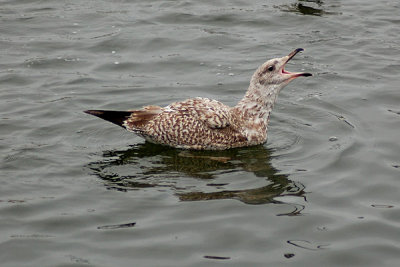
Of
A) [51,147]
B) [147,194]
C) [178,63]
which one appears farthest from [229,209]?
[178,63]

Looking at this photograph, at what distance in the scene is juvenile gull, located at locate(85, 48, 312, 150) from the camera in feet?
32.6

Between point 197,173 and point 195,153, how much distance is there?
0.76m

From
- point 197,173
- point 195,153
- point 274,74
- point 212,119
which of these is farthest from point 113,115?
point 274,74

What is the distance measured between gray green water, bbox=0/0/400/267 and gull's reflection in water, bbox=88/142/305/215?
0.09 ft

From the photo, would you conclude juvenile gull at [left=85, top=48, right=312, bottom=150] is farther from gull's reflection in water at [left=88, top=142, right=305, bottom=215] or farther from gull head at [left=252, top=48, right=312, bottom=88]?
gull's reflection in water at [left=88, top=142, right=305, bottom=215]

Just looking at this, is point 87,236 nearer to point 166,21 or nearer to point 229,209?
point 229,209

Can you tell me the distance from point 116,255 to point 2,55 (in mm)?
7286

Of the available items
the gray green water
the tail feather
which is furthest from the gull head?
the tail feather

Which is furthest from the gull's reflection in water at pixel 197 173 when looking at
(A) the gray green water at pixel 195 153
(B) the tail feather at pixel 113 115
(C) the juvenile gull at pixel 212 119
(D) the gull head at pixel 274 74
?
(D) the gull head at pixel 274 74

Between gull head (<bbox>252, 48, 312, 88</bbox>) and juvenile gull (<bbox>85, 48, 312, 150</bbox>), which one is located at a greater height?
gull head (<bbox>252, 48, 312, 88</bbox>)

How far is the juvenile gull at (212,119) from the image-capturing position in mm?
9930

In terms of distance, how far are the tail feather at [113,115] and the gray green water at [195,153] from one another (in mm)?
384

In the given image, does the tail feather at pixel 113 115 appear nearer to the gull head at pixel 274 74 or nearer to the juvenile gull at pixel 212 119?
the juvenile gull at pixel 212 119

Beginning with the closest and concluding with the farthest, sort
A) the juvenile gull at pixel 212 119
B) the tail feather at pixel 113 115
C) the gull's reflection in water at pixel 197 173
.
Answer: the gull's reflection in water at pixel 197 173 < the tail feather at pixel 113 115 < the juvenile gull at pixel 212 119
